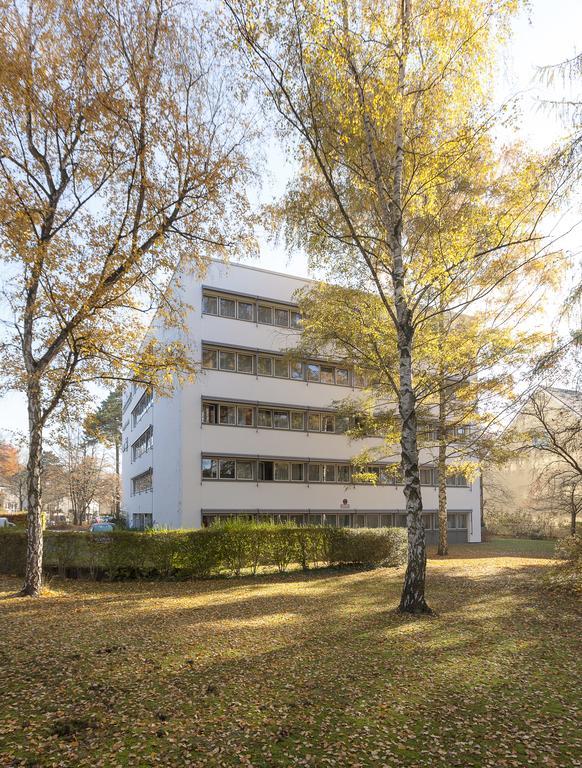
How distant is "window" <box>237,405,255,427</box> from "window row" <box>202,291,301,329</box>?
15.0 ft

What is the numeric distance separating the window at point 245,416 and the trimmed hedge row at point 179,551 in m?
9.39

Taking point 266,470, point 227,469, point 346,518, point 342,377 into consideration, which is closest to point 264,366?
point 342,377

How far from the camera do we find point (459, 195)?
52.2ft

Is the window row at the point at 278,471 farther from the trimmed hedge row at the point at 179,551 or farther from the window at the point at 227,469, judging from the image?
the trimmed hedge row at the point at 179,551

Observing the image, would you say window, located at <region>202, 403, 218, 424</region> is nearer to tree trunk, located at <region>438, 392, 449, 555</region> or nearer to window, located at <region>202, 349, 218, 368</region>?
window, located at <region>202, 349, 218, 368</region>

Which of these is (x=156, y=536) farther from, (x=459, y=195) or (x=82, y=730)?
(x=459, y=195)

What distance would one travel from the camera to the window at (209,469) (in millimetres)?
25250

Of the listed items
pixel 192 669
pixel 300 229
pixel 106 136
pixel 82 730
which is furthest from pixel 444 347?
pixel 82 730

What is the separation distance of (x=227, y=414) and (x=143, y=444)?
13520 mm

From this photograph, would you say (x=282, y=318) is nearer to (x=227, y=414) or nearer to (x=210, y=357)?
(x=210, y=357)

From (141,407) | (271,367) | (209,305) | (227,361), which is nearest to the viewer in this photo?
(209,305)

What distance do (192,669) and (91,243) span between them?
9.87 metres

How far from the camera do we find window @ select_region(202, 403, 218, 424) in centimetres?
2570

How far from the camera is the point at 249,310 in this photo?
27781 millimetres
